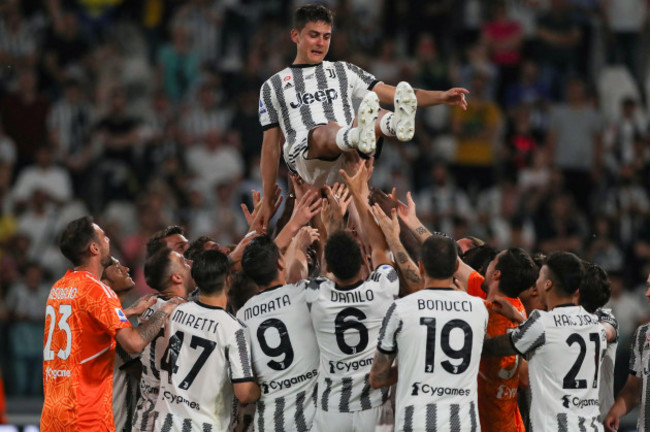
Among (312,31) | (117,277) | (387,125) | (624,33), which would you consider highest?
(624,33)

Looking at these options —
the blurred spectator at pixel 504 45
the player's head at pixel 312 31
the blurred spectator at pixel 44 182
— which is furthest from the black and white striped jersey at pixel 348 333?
the blurred spectator at pixel 504 45

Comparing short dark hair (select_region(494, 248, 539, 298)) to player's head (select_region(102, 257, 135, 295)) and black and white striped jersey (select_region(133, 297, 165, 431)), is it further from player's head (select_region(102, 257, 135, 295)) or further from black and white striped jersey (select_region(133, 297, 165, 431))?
player's head (select_region(102, 257, 135, 295))

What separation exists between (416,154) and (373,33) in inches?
99.2

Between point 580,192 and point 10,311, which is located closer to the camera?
point 10,311

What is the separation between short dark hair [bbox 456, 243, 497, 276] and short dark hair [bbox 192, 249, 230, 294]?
2415 millimetres

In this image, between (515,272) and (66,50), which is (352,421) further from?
(66,50)

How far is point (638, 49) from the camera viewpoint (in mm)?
18328

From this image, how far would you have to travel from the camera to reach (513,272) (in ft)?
27.3

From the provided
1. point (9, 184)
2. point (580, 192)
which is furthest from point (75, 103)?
point (580, 192)

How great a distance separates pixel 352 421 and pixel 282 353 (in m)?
0.71

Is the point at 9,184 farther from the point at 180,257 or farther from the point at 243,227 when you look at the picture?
the point at 180,257

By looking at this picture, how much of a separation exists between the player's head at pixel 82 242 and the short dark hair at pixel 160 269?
39cm

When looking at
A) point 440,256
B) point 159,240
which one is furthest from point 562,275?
point 159,240

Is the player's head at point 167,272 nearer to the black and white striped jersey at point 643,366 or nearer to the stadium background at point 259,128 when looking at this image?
the black and white striped jersey at point 643,366
